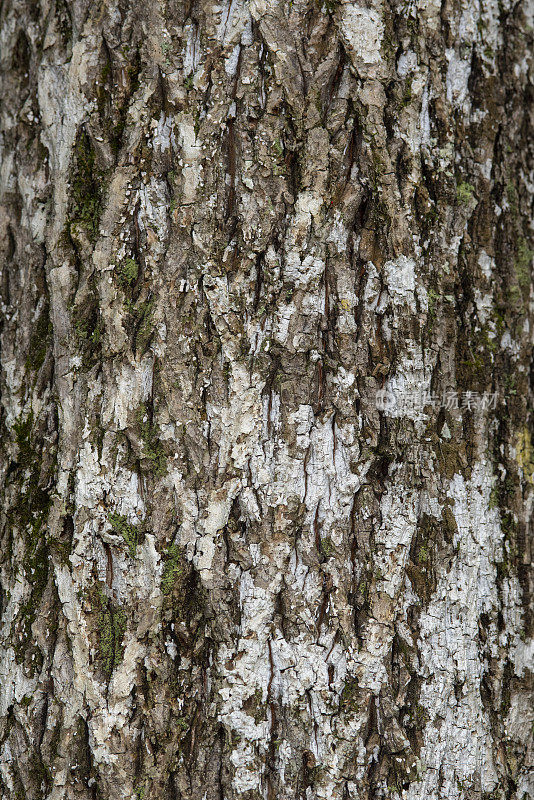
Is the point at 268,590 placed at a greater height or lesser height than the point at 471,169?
lesser

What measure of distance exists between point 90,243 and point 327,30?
74 cm

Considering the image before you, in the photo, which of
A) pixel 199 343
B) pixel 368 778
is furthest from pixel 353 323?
pixel 368 778

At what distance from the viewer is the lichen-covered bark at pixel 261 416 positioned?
1.38 meters

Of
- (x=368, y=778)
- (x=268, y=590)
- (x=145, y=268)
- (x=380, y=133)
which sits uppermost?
(x=380, y=133)

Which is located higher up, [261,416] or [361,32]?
[361,32]

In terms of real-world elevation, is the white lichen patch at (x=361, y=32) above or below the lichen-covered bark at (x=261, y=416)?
above

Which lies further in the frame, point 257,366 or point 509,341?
point 509,341

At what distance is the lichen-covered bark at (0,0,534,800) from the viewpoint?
4.52 ft

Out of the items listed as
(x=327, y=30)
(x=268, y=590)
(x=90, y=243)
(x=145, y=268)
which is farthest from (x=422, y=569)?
(x=327, y=30)

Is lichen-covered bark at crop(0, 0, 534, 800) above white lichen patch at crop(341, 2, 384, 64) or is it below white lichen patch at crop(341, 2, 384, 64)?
below

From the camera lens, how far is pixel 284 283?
4.54ft

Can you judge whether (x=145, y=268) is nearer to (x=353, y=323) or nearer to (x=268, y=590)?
(x=353, y=323)

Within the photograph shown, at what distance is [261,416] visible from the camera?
4.58 ft

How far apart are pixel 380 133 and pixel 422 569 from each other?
105 centimetres
